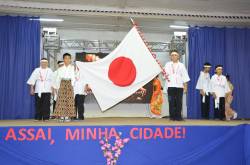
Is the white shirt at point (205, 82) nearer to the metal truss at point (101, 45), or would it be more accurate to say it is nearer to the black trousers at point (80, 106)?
the metal truss at point (101, 45)

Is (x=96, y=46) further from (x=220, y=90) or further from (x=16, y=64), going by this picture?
(x=220, y=90)

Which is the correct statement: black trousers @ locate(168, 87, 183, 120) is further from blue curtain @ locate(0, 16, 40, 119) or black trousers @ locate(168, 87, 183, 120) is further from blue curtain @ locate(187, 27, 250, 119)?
blue curtain @ locate(0, 16, 40, 119)

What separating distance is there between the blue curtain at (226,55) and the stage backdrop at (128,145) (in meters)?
3.37

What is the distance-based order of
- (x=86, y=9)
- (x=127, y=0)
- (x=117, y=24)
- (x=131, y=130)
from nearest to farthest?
(x=131, y=130) < (x=127, y=0) < (x=86, y=9) < (x=117, y=24)

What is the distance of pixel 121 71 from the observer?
4934 mm

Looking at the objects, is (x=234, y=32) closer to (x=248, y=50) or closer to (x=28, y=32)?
(x=248, y=50)

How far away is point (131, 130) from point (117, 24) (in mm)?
4162

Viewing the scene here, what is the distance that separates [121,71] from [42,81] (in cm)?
171

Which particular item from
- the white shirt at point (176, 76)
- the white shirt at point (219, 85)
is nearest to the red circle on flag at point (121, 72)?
the white shirt at point (176, 76)

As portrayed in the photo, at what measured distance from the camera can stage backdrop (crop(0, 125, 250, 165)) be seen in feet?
12.6

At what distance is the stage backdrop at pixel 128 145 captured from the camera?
3826mm

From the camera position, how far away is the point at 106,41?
297 inches

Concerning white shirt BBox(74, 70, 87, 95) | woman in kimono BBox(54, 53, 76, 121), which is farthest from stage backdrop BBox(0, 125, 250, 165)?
white shirt BBox(74, 70, 87, 95)

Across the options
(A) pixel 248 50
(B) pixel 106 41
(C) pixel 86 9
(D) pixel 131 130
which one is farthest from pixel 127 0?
(A) pixel 248 50
